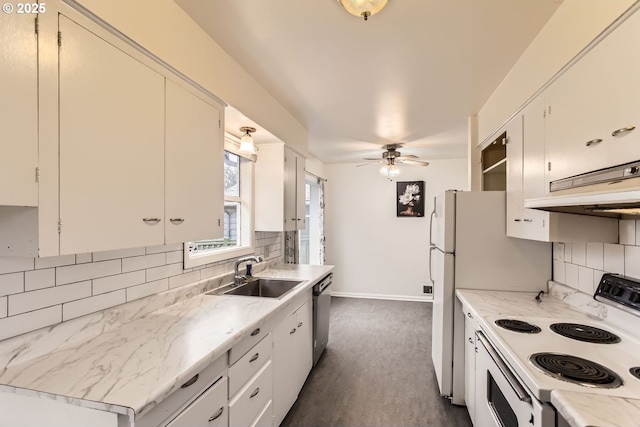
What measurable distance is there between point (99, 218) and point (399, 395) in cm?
251

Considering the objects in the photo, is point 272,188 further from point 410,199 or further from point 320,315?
point 410,199

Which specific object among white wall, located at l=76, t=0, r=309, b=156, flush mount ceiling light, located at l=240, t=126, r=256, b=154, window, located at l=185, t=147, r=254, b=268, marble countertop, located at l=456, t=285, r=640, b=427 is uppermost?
white wall, located at l=76, t=0, r=309, b=156

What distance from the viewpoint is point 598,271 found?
67.6 inches

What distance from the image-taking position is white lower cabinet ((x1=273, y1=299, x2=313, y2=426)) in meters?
1.94

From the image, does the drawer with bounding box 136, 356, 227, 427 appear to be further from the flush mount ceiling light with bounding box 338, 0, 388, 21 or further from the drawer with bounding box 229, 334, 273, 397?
the flush mount ceiling light with bounding box 338, 0, 388, 21

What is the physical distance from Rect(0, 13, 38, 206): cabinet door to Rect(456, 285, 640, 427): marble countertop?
1.74 meters

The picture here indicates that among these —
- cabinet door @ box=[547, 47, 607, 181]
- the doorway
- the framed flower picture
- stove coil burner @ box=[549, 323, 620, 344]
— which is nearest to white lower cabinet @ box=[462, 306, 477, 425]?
stove coil burner @ box=[549, 323, 620, 344]

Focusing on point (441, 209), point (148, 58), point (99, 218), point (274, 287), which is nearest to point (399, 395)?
point (274, 287)

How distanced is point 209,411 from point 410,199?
4618 millimetres

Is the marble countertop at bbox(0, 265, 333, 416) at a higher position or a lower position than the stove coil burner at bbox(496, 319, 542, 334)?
higher

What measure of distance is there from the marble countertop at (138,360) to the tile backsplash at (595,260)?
1.88 metres

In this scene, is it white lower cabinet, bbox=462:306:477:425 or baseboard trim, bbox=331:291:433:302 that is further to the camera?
baseboard trim, bbox=331:291:433:302

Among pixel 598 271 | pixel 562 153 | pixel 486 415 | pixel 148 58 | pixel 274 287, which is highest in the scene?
pixel 148 58

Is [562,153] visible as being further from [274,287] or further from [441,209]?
[274,287]
